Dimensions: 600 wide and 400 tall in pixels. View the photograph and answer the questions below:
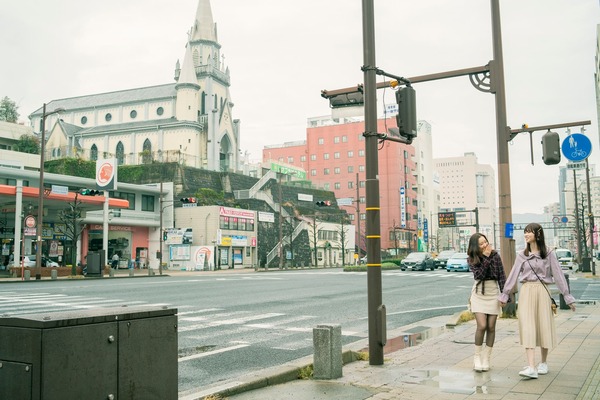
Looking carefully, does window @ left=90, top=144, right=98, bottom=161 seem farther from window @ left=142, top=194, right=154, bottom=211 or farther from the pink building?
the pink building

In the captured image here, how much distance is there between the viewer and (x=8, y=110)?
80375 millimetres

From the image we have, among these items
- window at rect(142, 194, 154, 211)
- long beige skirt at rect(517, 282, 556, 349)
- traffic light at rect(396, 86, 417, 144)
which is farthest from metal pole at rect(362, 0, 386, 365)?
window at rect(142, 194, 154, 211)

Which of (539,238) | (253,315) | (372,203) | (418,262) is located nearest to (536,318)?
(539,238)

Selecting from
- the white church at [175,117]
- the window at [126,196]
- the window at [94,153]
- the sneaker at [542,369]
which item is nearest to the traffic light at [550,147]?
the sneaker at [542,369]

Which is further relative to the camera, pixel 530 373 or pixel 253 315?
pixel 253 315

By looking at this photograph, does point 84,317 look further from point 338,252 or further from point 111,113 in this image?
point 111,113

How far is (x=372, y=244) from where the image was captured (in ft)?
24.0

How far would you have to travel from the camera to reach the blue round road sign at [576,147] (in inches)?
507

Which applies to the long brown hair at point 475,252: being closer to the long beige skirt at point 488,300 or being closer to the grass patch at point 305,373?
the long beige skirt at point 488,300

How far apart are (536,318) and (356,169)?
103200 millimetres

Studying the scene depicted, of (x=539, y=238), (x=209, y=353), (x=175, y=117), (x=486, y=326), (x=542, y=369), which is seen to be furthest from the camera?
(x=175, y=117)

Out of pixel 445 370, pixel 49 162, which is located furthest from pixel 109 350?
pixel 49 162

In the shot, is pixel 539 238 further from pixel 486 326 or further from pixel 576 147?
pixel 576 147

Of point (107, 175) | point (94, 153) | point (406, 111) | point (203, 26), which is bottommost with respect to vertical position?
point (406, 111)
